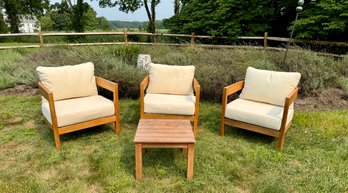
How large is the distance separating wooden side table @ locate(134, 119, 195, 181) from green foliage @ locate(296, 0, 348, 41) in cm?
617

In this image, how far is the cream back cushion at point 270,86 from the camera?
3.13 metres

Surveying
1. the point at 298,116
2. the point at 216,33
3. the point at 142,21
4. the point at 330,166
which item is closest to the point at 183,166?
the point at 330,166

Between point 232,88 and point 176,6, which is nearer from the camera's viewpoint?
point 232,88

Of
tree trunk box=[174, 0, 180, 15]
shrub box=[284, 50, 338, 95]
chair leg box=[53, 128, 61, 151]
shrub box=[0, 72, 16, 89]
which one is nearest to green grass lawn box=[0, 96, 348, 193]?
chair leg box=[53, 128, 61, 151]

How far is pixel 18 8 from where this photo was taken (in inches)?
750

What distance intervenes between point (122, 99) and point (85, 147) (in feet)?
5.44

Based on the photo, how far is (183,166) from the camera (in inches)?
101

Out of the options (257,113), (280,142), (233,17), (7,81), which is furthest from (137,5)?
(280,142)

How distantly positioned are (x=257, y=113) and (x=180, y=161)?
1.08 metres

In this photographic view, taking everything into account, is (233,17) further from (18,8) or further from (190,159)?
(18,8)

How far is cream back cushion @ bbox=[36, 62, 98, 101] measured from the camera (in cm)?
312

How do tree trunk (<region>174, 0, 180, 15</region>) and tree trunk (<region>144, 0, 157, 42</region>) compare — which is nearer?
tree trunk (<region>174, 0, 180, 15</region>)

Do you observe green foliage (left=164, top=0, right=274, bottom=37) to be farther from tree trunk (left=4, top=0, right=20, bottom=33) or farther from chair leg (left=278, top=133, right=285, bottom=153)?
tree trunk (left=4, top=0, right=20, bottom=33)

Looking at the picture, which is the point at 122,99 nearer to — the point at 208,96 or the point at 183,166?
the point at 208,96
